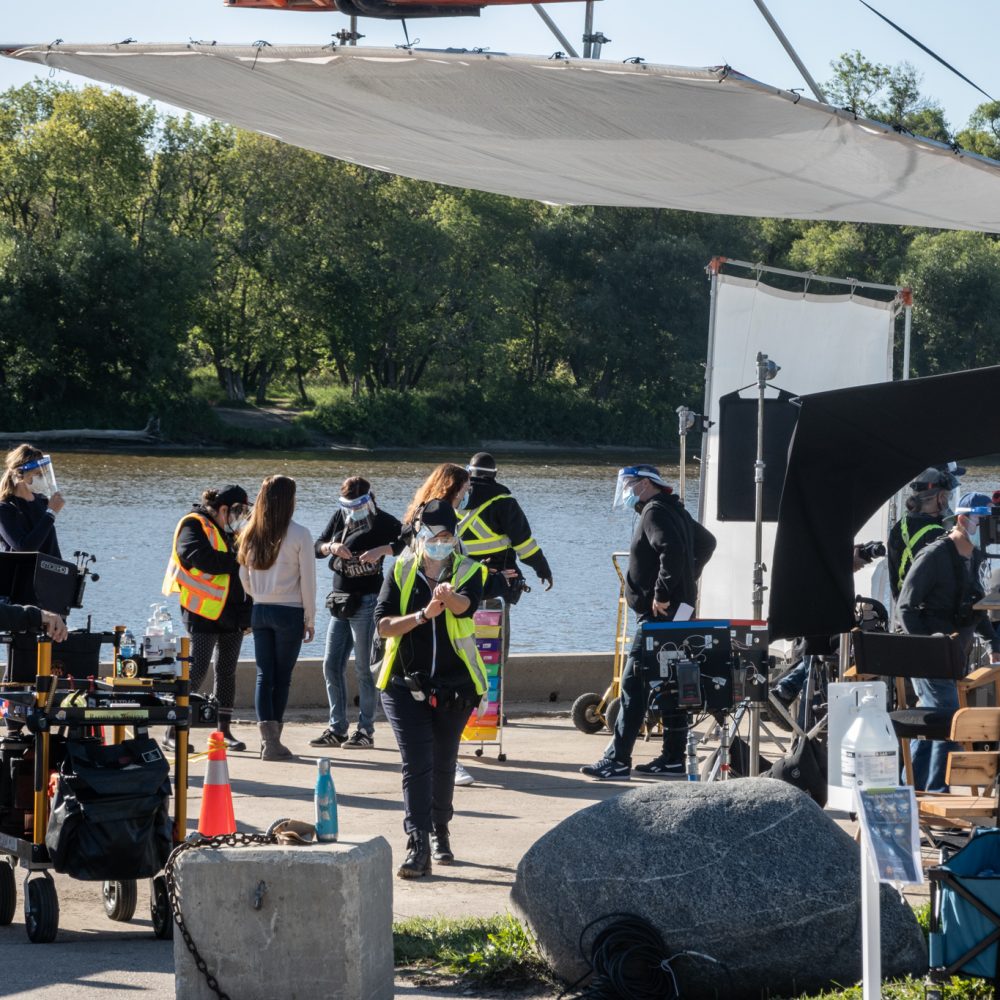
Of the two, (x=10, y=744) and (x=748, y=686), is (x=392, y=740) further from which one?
(x=10, y=744)

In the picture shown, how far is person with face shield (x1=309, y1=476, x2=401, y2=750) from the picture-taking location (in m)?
10.4

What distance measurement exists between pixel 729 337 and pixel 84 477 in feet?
126

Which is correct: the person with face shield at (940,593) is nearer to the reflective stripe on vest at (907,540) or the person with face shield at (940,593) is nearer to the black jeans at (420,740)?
the reflective stripe on vest at (907,540)

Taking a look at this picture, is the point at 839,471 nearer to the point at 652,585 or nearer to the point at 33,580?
the point at 33,580

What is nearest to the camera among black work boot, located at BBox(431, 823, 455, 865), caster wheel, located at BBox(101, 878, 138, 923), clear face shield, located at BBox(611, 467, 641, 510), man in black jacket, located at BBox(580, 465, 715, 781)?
caster wheel, located at BBox(101, 878, 138, 923)

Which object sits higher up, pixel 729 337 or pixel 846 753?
pixel 729 337

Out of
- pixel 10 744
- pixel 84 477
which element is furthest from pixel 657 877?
pixel 84 477

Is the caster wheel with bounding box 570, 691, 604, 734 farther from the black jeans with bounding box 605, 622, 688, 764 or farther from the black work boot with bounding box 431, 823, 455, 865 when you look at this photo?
the black work boot with bounding box 431, 823, 455, 865

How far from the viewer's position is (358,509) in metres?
10.4

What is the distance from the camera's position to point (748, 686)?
325 inches

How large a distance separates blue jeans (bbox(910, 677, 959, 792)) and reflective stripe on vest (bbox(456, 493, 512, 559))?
2.72 meters

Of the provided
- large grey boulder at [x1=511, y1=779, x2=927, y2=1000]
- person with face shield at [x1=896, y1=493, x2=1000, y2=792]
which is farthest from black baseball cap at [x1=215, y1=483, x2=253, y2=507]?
large grey boulder at [x1=511, y1=779, x2=927, y2=1000]

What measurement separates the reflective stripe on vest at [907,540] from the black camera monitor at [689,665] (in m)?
2.54

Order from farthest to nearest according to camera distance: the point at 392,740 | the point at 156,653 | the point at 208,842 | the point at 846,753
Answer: the point at 392,740, the point at 156,653, the point at 208,842, the point at 846,753
